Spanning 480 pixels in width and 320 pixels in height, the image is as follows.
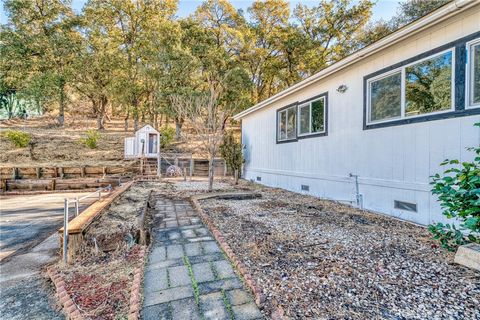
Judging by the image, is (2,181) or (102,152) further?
(102,152)

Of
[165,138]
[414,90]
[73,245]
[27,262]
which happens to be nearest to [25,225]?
[27,262]

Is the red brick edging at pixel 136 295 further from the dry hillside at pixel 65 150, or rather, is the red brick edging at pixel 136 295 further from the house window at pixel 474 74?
the dry hillside at pixel 65 150

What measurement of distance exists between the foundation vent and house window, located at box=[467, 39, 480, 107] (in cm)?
163

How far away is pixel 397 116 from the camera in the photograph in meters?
4.16

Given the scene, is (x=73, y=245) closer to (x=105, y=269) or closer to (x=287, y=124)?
(x=105, y=269)

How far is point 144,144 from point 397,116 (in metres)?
10.8

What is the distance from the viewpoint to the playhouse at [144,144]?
12.1 metres

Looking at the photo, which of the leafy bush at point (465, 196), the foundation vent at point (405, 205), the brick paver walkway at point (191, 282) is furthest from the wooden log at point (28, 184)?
the leafy bush at point (465, 196)

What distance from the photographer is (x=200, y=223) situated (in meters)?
4.06

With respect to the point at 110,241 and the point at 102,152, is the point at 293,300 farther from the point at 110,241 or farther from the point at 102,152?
the point at 102,152

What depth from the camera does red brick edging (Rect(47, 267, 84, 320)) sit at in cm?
183

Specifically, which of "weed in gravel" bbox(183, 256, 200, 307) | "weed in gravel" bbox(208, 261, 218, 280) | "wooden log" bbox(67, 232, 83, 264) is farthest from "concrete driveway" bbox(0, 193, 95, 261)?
"weed in gravel" bbox(208, 261, 218, 280)

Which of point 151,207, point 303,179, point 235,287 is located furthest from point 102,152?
point 235,287

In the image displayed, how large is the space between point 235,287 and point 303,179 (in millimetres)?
4932
